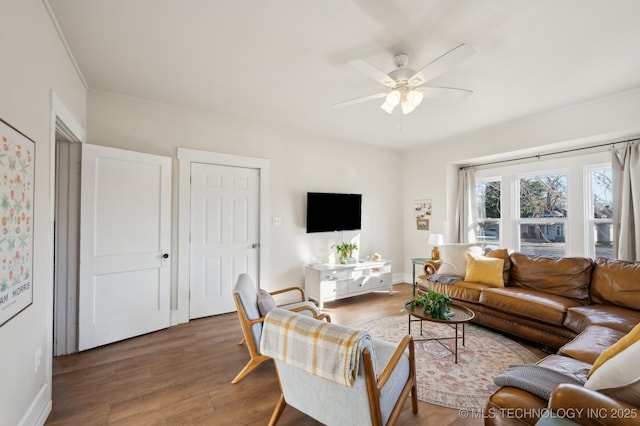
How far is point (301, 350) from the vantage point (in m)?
1.41

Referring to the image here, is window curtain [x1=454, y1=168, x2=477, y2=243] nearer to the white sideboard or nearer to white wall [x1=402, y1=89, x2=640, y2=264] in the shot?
white wall [x1=402, y1=89, x2=640, y2=264]

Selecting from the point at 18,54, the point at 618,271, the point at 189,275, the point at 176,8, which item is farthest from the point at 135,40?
the point at 618,271

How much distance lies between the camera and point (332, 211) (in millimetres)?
4727

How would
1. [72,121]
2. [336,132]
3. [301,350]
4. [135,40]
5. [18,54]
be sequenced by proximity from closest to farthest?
1. [301,350]
2. [18,54]
3. [135,40]
4. [72,121]
5. [336,132]

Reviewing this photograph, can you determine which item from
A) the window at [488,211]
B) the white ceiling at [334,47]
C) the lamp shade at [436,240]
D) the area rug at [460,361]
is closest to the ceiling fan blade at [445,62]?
the white ceiling at [334,47]

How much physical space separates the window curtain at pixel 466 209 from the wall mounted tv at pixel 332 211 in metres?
1.77

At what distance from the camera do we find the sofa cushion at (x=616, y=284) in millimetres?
2711

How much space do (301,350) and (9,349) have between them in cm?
151

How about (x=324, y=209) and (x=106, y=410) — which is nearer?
(x=106, y=410)

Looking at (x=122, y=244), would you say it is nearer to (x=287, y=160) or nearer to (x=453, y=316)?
(x=287, y=160)

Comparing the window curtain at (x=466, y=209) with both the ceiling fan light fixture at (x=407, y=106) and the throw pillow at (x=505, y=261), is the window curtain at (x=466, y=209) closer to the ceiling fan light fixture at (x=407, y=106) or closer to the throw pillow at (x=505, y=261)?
the throw pillow at (x=505, y=261)

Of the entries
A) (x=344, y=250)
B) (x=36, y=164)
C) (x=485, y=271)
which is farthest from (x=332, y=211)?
(x=36, y=164)

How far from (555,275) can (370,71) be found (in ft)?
10.1

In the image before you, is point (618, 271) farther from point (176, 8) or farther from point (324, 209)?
point (176, 8)
